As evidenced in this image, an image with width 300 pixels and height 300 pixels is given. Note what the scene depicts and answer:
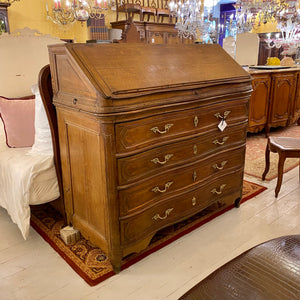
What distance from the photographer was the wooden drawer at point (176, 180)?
1.80m

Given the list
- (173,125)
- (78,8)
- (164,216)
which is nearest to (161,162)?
(173,125)

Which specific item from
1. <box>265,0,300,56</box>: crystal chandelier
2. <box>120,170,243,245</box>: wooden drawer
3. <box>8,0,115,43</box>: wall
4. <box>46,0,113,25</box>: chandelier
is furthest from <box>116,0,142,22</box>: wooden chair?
<box>120,170,243,245</box>: wooden drawer

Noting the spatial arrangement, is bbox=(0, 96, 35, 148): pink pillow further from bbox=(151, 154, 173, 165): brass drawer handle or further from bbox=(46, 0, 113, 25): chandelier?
bbox=(46, 0, 113, 25): chandelier

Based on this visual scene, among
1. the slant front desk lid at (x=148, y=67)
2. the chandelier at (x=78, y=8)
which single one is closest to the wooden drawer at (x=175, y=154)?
the slant front desk lid at (x=148, y=67)

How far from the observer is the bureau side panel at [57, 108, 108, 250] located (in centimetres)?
172

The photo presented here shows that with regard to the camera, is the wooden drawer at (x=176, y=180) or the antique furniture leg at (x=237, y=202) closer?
the wooden drawer at (x=176, y=180)

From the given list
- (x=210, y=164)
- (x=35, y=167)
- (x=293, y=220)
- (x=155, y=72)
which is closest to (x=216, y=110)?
(x=210, y=164)

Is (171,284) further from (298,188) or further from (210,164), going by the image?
(298,188)

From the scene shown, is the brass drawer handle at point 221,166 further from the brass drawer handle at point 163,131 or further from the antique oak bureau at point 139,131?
the brass drawer handle at point 163,131

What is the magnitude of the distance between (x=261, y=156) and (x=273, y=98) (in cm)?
112

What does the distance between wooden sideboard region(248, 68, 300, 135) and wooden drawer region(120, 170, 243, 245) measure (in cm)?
209

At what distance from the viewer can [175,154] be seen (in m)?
1.96

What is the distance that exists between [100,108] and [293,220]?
1.81 metres

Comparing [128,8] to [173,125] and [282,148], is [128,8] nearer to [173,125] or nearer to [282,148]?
[282,148]
